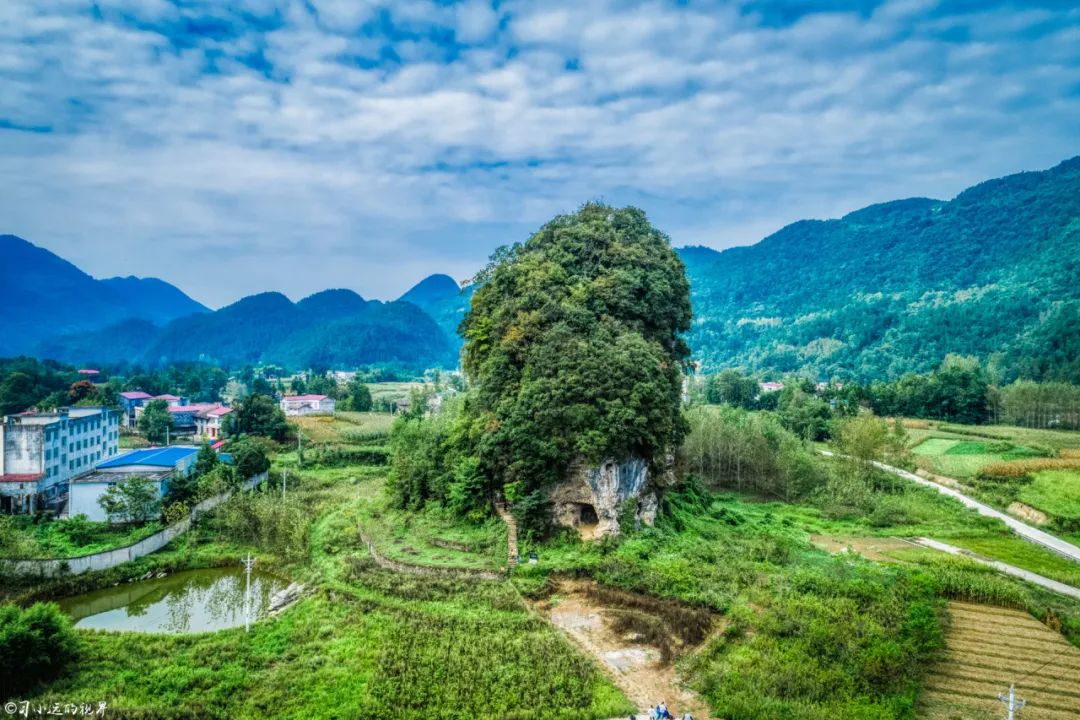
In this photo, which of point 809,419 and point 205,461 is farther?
point 809,419

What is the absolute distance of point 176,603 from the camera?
2052 centimetres

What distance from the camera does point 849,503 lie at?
33594mm

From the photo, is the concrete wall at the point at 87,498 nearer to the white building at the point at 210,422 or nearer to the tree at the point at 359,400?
the white building at the point at 210,422

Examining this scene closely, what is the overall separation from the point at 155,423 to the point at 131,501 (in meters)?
27.6

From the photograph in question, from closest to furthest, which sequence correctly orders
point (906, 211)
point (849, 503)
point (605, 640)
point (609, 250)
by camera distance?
point (605, 640) < point (609, 250) < point (849, 503) < point (906, 211)

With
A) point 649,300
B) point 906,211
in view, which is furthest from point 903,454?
point 906,211

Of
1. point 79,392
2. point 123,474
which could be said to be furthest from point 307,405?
point 123,474

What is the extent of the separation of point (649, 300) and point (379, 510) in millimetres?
15975

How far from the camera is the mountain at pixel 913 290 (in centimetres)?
8350

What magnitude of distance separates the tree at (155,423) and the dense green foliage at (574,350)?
32.9 metres

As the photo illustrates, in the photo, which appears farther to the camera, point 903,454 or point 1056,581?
point 903,454

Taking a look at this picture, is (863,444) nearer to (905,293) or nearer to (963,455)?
(963,455)

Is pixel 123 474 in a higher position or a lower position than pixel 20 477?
higher

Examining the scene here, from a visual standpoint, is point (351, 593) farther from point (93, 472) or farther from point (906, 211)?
point (906, 211)
